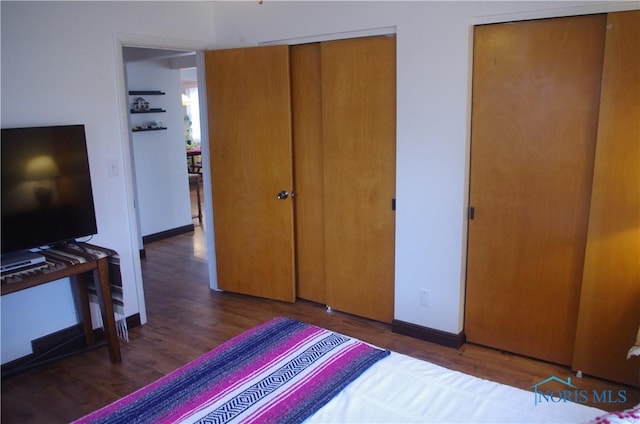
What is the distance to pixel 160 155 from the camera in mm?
5828

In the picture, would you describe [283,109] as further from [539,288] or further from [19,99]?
[539,288]

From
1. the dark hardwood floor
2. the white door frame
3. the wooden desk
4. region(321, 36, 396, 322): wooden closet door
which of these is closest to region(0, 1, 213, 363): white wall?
the white door frame

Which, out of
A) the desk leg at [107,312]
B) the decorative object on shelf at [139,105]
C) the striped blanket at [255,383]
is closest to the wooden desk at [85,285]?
the desk leg at [107,312]

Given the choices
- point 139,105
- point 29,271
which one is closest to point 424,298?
point 29,271

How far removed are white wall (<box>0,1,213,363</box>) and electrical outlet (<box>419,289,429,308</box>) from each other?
6.77 feet

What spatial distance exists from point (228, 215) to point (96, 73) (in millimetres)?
1474

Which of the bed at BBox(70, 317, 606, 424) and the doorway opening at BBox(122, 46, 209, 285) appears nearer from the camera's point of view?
the bed at BBox(70, 317, 606, 424)

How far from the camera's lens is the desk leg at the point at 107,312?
9.52 feet

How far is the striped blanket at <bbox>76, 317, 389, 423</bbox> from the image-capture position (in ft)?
5.39

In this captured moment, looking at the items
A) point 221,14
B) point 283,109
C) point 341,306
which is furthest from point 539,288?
point 221,14

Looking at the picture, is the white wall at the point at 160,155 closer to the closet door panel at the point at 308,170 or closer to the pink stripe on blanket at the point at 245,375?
the closet door panel at the point at 308,170

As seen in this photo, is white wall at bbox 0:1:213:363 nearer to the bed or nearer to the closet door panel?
the closet door panel

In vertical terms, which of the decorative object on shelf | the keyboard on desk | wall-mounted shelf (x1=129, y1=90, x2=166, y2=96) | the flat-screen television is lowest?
→ the keyboard on desk

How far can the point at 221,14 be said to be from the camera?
152 inches
